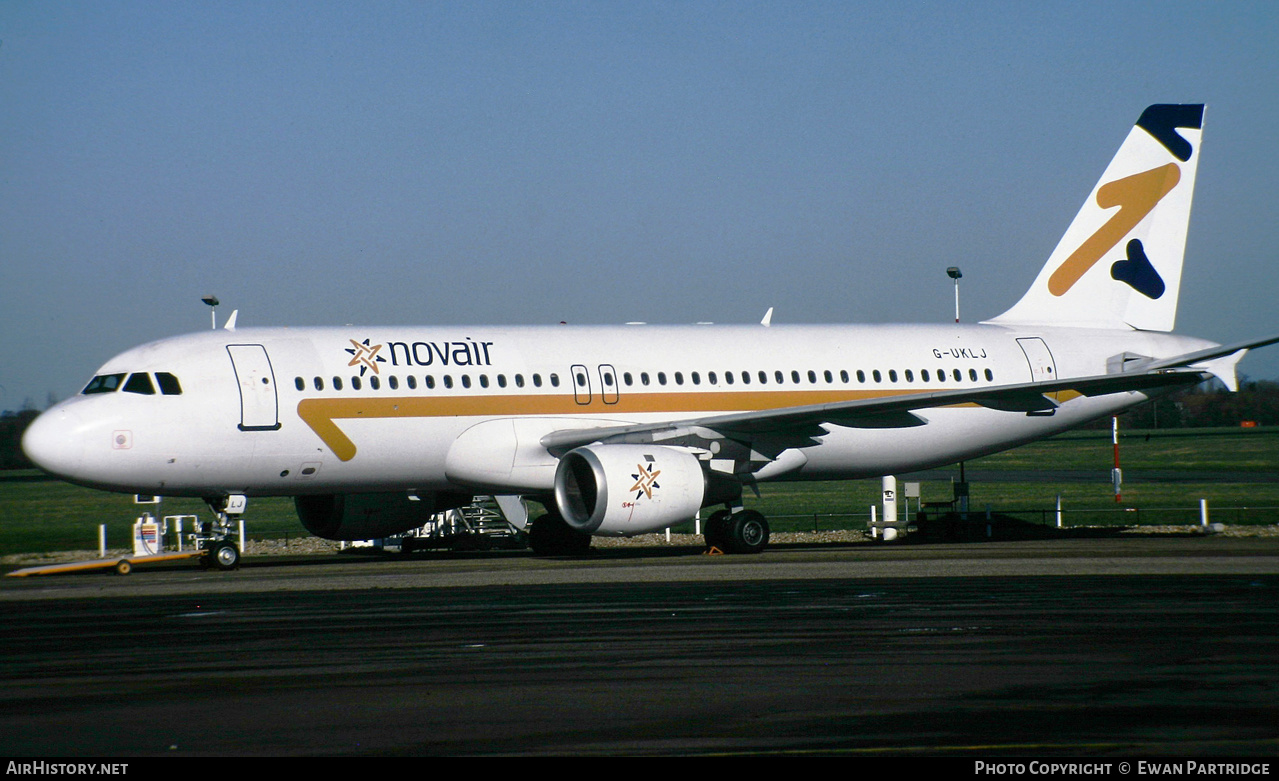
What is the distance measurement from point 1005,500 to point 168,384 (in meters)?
27.3

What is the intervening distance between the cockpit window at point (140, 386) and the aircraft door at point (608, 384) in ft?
24.7

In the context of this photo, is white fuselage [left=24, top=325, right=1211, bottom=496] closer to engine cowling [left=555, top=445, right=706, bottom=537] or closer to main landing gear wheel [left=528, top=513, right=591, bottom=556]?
engine cowling [left=555, top=445, right=706, bottom=537]

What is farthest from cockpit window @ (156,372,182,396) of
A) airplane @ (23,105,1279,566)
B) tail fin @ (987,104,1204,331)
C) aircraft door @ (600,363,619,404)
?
tail fin @ (987,104,1204,331)

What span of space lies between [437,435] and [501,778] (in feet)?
58.7

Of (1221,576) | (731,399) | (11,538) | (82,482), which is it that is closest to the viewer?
(1221,576)

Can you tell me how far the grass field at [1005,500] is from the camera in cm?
3541

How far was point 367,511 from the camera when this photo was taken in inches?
1064

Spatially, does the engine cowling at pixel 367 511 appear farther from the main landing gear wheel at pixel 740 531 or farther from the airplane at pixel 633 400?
the main landing gear wheel at pixel 740 531

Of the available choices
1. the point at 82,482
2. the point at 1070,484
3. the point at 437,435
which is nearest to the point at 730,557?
the point at 437,435

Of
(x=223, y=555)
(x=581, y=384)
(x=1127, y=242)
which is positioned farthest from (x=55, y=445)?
(x=1127, y=242)

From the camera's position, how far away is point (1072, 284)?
3117cm

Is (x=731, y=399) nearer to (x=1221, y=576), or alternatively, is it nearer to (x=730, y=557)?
(x=730, y=557)

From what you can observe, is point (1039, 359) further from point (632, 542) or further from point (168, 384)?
point (168, 384)

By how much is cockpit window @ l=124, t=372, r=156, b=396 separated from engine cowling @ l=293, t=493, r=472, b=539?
453cm
